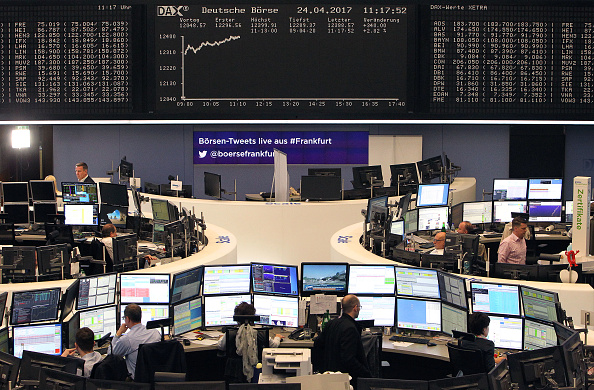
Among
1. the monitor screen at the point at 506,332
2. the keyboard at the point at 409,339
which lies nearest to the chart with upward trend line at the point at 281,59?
the keyboard at the point at 409,339

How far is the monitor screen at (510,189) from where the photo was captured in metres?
10.8

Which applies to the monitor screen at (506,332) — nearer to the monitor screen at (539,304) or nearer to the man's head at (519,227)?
the monitor screen at (539,304)

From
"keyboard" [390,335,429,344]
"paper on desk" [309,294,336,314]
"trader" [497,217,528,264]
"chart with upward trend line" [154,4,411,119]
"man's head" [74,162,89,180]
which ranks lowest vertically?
"keyboard" [390,335,429,344]

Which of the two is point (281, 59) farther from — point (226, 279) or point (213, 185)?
point (226, 279)

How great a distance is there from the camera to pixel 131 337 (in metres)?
5.78

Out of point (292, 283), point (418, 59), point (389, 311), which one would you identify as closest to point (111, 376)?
point (292, 283)

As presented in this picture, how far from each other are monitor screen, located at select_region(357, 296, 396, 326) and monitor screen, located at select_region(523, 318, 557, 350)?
111cm

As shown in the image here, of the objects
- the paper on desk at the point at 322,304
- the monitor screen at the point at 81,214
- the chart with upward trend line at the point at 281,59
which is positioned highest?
the chart with upward trend line at the point at 281,59

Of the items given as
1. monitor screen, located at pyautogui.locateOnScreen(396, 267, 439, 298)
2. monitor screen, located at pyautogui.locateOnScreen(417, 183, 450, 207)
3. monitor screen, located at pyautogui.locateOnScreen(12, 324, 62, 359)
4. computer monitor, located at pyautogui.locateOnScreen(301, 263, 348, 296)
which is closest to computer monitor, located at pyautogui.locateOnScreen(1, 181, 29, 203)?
monitor screen, located at pyautogui.locateOnScreen(417, 183, 450, 207)

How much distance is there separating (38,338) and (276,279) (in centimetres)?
193

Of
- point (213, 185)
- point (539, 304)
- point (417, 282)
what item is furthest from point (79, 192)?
point (539, 304)

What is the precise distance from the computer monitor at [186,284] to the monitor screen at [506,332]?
92.0 inches

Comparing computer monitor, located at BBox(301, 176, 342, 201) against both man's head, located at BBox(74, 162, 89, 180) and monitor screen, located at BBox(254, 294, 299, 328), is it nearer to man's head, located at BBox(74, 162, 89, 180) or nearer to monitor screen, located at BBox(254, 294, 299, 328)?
man's head, located at BBox(74, 162, 89, 180)

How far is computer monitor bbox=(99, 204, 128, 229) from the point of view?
10.1 meters
